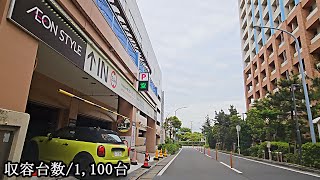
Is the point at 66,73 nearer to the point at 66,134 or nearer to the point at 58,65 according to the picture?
the point at 58,65

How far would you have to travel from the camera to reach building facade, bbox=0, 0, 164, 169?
4875 millimetres

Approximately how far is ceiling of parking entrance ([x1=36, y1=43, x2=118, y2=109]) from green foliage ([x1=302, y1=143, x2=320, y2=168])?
11.7 metres

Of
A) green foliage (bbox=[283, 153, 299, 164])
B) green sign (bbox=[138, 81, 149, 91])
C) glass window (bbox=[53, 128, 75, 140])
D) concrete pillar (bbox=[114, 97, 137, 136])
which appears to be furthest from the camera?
green sign (bbox=[138, 81, 149, 91])

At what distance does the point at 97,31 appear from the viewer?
987 centimetres

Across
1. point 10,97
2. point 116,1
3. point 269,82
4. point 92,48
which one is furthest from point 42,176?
point 269,82

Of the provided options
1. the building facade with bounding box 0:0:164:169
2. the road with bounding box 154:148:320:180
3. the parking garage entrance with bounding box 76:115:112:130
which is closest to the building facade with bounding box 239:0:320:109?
the road with bounding box 154:148:320:180

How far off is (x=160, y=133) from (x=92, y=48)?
37930 mm


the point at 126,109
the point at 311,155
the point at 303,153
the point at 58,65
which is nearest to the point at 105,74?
the point at 58,65

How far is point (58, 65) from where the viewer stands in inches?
347

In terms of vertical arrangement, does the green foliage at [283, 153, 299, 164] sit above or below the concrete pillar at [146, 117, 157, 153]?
below

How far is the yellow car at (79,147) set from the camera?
732cm

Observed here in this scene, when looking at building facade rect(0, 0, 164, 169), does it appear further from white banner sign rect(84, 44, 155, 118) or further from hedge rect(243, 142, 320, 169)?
hedge rect(243, 142, 320, 169)

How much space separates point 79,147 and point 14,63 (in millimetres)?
3392

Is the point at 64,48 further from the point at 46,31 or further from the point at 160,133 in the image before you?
the point at 160,133
